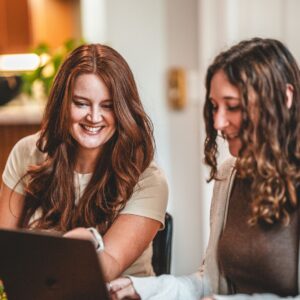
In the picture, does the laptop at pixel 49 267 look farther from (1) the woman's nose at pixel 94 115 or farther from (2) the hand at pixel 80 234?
(1) the woman's nose at pixel 94 115

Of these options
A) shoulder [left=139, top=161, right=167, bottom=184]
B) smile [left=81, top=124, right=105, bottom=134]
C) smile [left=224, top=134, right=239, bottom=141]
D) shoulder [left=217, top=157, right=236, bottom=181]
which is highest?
smile [left=224, top=134, right=239, bottom=141]

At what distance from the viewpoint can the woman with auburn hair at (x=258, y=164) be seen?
1.38 metres

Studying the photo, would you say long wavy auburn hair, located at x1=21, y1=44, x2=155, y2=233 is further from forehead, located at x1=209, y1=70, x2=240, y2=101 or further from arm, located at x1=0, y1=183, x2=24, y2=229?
forehead, located at x1=209, y1=70, x2=240, y2=101

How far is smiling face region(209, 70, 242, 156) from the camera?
1398mm

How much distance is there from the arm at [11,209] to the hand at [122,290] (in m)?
0.56

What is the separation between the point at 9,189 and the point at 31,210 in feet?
0.35

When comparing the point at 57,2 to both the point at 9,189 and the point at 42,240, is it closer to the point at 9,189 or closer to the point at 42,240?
the point at 9,189

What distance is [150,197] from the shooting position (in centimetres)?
183

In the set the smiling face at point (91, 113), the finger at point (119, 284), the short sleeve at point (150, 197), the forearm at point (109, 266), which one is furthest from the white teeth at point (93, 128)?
the finger at point (119, 284)

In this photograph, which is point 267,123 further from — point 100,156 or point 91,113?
point 100,156

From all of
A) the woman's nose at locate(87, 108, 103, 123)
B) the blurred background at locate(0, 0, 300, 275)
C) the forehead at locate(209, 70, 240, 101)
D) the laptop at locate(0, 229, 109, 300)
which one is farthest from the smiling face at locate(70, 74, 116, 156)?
the blurred background at locate(0, 0, 300, 275)

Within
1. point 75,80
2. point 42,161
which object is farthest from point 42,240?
point 42,161

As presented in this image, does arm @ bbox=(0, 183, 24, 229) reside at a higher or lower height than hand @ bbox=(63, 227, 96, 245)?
lower

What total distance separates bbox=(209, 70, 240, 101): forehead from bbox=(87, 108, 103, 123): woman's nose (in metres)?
0.43
